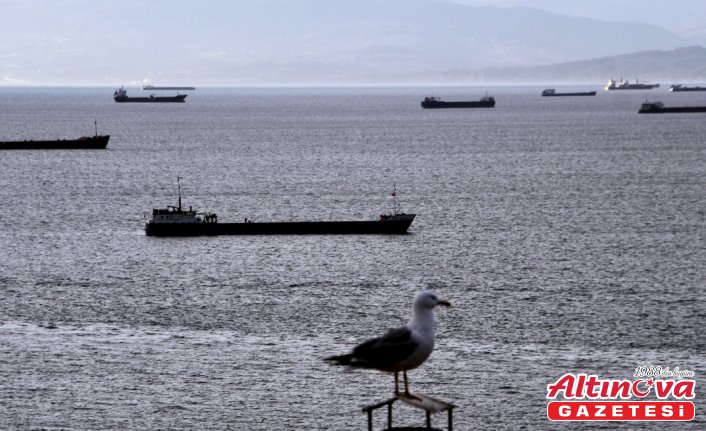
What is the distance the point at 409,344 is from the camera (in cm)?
3012

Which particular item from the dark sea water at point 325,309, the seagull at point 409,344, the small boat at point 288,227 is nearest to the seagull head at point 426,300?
the seagull at point 409,344

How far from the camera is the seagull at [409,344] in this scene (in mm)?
30062

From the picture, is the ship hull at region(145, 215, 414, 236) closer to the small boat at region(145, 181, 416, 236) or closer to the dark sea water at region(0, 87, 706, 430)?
the small boat at region(145, 181, 416, 236)

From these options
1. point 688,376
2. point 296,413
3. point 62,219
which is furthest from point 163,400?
point 62,219

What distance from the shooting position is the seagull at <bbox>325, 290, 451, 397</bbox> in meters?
30.1

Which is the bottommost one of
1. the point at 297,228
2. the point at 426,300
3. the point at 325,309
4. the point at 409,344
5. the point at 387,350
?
the point at 325,309

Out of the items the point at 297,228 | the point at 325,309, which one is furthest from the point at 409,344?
the point at 297,228

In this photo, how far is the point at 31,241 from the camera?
420ft

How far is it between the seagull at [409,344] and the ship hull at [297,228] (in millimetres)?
100860

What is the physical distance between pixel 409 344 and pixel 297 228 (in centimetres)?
10227

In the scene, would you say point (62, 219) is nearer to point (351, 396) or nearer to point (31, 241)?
point (31, 241)

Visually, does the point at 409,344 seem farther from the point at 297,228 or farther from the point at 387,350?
the point at 297,228

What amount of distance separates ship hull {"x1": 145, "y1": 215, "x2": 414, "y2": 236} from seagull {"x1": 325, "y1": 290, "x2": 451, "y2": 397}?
100860 millimetres

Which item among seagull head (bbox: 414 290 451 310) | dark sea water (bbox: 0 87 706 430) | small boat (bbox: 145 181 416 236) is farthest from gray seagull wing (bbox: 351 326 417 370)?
small boat (bbox: 145 181 416 236)
